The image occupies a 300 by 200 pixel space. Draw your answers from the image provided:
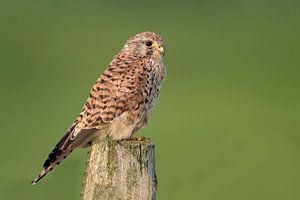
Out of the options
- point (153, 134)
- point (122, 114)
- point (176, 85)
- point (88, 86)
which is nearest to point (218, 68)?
point (176, 85)

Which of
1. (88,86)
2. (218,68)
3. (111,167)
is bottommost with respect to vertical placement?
(111,167)

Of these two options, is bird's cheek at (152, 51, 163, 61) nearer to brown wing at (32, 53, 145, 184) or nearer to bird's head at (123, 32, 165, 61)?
bird's head at (123, 32, 165, 61)

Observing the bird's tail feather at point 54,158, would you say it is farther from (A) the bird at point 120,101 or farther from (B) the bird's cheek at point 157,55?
(B) the bird's cheek at point 157,55

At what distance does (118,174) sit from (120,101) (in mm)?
1622

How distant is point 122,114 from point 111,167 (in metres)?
1.60

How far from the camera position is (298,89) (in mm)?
13078

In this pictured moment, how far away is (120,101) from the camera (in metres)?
6.15

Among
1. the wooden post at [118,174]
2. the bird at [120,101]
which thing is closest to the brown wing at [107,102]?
the bird at [120,101]

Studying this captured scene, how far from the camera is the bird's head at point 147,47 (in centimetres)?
686

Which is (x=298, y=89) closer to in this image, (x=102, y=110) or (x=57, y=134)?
(x=57, y=134)

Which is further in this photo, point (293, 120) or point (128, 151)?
point (293, 120)

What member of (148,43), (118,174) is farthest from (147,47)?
(118,174)

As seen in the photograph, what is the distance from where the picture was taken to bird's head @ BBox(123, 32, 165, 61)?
6859 mm

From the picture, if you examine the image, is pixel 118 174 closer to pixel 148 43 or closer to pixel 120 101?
pixel 120 101
